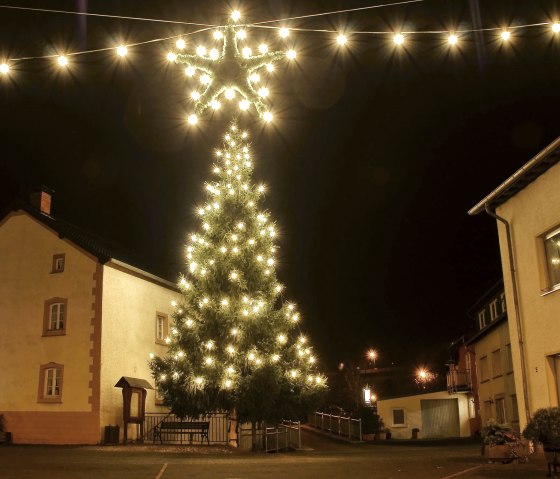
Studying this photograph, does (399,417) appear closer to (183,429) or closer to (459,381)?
(459,381)

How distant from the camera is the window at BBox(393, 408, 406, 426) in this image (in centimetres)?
3972

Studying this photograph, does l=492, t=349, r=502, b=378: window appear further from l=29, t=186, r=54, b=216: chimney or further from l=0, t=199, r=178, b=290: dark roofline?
l=29, t=186, r=54, b=216: chimney

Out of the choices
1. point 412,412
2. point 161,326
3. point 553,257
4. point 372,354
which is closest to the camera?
point 553,257

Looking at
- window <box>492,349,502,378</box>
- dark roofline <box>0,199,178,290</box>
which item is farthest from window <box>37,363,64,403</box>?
window <box>492,349,502,378</box>

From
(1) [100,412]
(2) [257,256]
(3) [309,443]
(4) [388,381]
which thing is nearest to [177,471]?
(2) [257,256]

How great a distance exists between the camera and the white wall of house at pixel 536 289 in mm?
13750

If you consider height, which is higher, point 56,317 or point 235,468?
point 56,317

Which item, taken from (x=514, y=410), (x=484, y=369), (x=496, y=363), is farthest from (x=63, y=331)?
(x=484, y=369)

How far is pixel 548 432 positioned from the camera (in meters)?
11.0

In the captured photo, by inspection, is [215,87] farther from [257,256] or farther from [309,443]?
[309,443]

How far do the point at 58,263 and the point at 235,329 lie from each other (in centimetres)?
865

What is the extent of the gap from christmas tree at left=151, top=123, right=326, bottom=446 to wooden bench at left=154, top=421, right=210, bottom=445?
3.11m

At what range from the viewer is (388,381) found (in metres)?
58.8

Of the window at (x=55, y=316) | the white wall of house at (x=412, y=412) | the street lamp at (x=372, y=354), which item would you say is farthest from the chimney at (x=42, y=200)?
the street lamp at (x=372, y=354)
